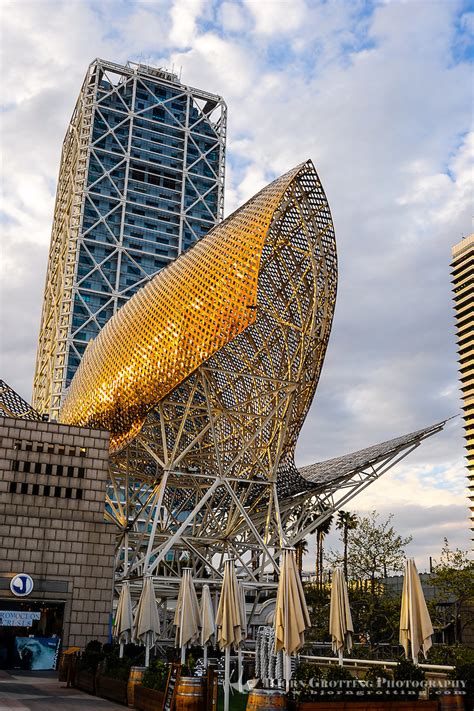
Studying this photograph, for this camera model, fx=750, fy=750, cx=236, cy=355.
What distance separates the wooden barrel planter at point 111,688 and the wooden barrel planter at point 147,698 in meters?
1.06

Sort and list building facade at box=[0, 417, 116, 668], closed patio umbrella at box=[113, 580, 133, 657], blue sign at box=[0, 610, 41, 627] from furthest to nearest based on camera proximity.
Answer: building facade at box=[0, 417, 116, 668], blue sign at box=[0, 610, 41, 627], closed patio umbrella at box=[113, 580, 133, 657]

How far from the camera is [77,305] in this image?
337 feet

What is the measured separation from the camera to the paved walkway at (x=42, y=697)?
17672 mm

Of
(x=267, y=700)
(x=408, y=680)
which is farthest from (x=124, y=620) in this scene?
(x=267, y=700)

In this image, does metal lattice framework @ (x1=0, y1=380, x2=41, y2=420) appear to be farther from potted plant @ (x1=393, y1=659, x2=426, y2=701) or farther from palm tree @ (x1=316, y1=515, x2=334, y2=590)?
palm tree @ (x1=316, y1=515, x2=334, y2=590)

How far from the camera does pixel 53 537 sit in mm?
33094

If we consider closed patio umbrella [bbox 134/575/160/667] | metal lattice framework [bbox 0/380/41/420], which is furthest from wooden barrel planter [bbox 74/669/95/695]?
metal lattice framework [bbox 0/380/41/420]

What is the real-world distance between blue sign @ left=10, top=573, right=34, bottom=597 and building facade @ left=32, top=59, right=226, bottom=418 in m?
65.6

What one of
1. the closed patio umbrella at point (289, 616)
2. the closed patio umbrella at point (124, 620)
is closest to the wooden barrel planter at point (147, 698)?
the closed patio umbrella at point (289, 616)

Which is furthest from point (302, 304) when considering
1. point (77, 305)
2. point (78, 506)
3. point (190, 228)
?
point (190, 228)

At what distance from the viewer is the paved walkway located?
1767 cm

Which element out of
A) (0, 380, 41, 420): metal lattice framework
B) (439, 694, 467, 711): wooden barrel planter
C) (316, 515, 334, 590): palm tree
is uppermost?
(0, 380, 41, 420): metal lattice framework

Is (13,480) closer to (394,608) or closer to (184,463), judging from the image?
(184,463)

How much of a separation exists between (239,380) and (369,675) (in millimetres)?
31950
